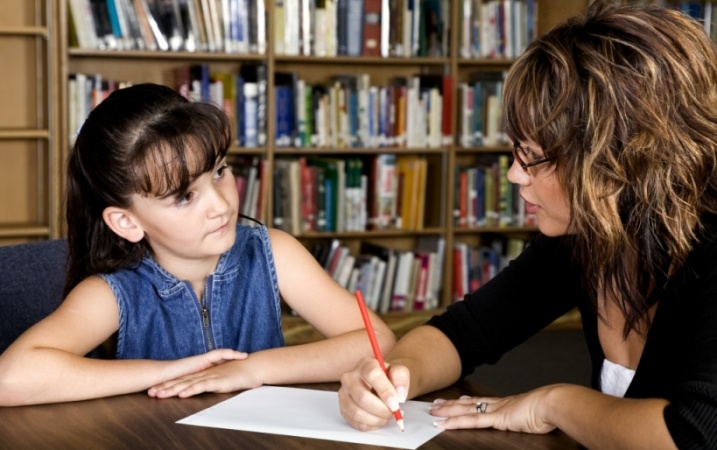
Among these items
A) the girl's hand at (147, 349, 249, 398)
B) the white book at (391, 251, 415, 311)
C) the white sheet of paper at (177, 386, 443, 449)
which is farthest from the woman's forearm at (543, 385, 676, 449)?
the white book at (391, 251, 415, 311)

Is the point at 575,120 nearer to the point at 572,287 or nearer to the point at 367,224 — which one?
the point at 572,287

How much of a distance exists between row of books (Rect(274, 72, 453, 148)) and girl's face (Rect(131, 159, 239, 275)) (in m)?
2.52

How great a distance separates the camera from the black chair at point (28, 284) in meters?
1.71

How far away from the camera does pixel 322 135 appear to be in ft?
13.8

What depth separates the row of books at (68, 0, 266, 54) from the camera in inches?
149

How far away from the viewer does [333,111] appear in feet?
13.8

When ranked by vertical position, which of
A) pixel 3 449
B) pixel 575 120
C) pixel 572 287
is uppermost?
pixel 575 120

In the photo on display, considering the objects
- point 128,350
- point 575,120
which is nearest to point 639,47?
point 575,120

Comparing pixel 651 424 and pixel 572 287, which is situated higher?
pixel 572 287

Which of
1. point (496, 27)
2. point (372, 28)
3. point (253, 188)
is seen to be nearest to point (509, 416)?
point (253, 188)

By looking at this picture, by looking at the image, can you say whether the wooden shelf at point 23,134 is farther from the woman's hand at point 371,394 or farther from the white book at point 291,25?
the woman's hand at point 371,394

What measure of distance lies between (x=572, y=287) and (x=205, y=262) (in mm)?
607

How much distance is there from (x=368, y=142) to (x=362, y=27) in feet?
1.59

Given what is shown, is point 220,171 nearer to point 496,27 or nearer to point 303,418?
point 303,418
